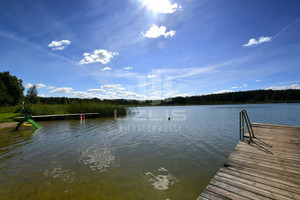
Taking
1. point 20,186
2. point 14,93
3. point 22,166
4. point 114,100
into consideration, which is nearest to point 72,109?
point 114,100

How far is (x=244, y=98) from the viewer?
85.6m

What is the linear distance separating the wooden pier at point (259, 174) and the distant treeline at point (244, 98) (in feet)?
303

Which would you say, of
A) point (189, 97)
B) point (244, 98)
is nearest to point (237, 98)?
point (244, 98)

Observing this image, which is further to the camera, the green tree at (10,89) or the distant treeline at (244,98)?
the distant treeline at (244,98)

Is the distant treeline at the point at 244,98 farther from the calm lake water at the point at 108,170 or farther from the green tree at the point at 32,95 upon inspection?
the calm lake water at the point at 108,170

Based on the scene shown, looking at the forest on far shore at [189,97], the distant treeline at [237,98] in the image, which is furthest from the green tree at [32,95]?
the distant treeline at [237,98]

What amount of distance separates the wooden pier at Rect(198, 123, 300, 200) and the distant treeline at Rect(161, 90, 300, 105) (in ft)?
303

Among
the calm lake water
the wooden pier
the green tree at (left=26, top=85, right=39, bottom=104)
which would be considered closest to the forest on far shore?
the green tree at (left=26, top=85, right=39, bottom=104)

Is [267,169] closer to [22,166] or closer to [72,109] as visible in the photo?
[22,166]

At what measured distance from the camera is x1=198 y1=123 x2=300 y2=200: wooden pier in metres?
2.42

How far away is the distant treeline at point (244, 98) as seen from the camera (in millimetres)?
71500

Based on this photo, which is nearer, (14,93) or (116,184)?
(116,184)

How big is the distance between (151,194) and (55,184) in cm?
252

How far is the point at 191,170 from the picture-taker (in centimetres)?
444
